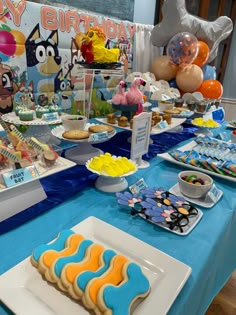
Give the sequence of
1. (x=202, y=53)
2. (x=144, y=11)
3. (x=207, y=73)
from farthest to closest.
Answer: (x=144, y=11)
(x=207, y=73)
(x=202, y=53)

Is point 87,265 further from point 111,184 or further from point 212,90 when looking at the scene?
point 212,90

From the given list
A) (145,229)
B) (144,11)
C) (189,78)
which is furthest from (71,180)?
(144,11)

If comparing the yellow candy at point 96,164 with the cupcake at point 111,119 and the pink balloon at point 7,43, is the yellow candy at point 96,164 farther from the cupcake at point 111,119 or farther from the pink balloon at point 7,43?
the pink balloon at point 7,43

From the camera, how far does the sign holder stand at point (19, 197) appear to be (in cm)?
62

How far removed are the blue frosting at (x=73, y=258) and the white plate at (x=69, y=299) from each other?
3 cm

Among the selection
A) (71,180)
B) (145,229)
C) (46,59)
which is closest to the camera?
(145,229)

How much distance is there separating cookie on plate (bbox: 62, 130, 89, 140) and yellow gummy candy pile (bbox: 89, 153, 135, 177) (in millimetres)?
117

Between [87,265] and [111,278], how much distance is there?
52 mm

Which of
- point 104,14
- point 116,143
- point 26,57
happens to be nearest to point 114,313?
point 116,143

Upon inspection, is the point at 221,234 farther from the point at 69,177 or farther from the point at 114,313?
the point at 69,177

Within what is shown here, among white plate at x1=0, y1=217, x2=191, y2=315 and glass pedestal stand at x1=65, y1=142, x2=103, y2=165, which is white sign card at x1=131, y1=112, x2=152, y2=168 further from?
white plate at x1=0, y1=217, x2=191, y2=315

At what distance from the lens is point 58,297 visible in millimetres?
419

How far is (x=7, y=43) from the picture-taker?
1.22 meters

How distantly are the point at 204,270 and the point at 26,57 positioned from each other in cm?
127
